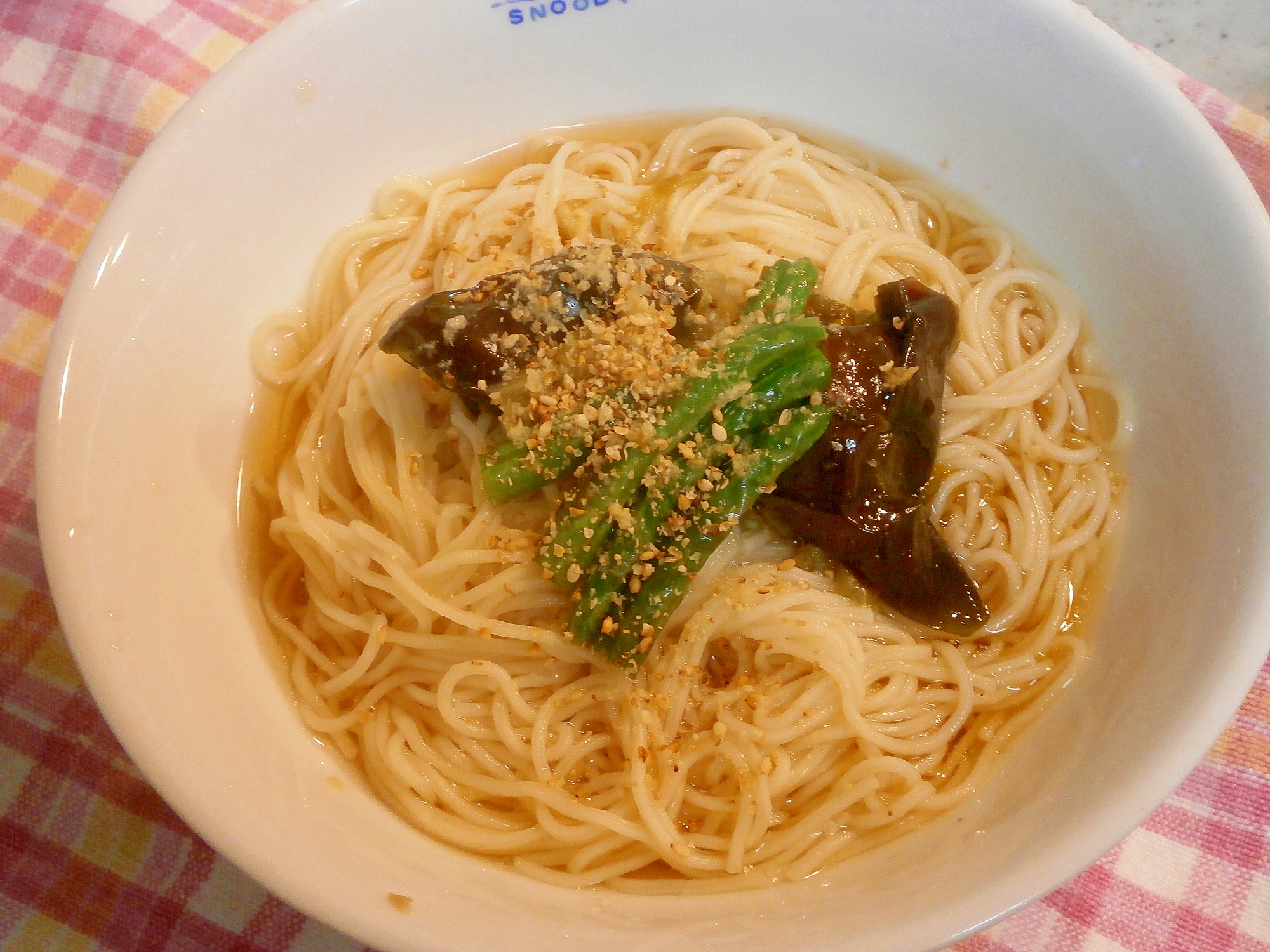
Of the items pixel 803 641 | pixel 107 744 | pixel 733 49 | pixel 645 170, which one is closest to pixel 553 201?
pixel 645 170

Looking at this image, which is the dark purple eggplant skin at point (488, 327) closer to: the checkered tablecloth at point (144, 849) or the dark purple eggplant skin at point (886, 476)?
the dark purple eggplant skin at point (886, 476)

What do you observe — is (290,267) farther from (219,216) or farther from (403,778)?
(403,778)

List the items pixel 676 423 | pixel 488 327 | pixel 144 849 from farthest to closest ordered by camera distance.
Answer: pixel 144 849 < pixel 488 327 < pixel 676 423

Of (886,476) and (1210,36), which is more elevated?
(1210,36)

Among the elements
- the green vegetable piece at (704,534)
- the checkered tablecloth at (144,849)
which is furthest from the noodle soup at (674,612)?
the checkered tablecloth at (144,849)

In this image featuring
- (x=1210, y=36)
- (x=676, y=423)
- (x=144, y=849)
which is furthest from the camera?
(x=1210, y=36)

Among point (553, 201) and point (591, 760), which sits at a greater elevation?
point (553, 201)

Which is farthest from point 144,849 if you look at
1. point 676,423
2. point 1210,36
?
point 1210,36

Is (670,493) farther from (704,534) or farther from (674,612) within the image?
(674,612)
